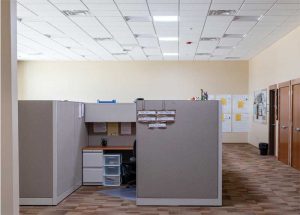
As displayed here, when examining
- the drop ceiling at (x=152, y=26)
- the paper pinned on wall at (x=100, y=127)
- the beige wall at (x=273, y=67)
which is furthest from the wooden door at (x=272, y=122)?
the paper pinned on wall at (x=100, y=127)

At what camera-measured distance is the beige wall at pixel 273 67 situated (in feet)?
26.8

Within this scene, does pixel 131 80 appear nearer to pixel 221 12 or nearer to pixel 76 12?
pixel 76 12

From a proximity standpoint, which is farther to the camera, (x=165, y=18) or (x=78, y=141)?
(x=165, y=18)

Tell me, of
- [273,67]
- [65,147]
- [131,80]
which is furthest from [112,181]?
[131,80]

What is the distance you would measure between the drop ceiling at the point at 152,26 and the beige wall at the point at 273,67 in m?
0.29

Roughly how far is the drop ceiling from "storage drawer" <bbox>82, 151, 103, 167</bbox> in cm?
274

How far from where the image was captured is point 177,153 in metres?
5.14

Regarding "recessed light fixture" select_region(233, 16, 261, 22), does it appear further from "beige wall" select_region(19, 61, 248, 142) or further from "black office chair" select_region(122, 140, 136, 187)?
"beige wall" select_region(19, 61, 248, 142)

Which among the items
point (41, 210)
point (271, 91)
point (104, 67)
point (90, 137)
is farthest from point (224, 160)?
point (104, 67)

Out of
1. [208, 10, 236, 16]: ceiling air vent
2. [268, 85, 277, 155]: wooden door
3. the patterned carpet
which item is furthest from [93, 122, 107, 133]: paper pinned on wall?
[268, 85, 277, 155]: wooden door

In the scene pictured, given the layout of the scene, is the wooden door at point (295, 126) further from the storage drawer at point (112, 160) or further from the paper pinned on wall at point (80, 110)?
the paper pinned on wall at point (80, 110)

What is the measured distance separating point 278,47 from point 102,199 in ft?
21.9

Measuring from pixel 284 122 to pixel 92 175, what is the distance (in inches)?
204

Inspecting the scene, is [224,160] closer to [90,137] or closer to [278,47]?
[278,47]
